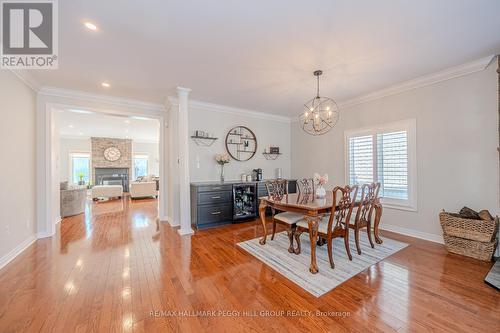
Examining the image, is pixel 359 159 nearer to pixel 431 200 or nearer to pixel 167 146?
pixel 431 200

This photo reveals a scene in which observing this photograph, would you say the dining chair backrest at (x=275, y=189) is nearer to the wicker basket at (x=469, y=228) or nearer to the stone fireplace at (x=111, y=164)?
the wicker basket at (x=469, y=228)

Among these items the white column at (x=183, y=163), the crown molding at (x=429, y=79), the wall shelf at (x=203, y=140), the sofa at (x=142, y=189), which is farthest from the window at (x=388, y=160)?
the sofa at (x=142, y=189)

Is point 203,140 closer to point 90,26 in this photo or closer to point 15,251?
point 90,26

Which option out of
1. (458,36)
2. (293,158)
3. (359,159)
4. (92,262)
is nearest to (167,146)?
(92,262)

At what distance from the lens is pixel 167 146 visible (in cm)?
463

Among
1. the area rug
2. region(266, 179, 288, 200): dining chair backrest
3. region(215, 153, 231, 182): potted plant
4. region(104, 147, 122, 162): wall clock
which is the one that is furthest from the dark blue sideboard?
region(104, 147, 122, 162): wall clock

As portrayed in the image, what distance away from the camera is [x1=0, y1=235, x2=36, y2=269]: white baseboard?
2520 mm

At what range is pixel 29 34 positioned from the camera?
2170 mm

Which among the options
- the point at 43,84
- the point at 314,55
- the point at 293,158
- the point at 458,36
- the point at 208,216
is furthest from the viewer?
the point at 293,158

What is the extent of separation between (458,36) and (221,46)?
264 cm

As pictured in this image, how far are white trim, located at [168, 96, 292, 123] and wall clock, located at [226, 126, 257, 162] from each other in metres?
0.39

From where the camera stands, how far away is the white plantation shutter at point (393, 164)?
358 centimetres

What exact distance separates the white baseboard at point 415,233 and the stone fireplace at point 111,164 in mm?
10716

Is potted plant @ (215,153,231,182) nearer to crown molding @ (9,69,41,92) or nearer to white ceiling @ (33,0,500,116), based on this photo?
white ceiling @ (33,0,500,116)
